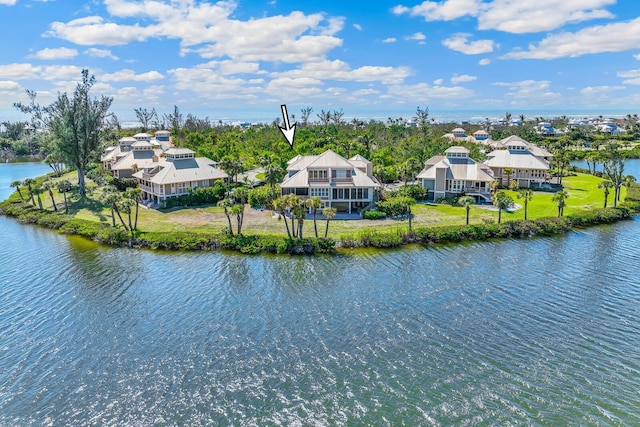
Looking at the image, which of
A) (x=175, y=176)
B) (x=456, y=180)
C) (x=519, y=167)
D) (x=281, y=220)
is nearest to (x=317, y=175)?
(x=281, y=220)

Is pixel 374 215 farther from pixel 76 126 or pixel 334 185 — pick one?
pixel 76 126

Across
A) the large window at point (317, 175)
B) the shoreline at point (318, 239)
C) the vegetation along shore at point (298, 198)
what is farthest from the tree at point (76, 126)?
the large window at point (317, 175)

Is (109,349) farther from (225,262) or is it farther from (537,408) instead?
(537,408)

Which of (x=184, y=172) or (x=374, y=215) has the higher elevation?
(x=184, y=172)

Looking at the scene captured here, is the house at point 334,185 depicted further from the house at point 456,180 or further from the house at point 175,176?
the house at point 175,176

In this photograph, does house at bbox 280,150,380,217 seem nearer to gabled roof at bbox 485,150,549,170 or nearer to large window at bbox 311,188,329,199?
large window at bbox 311,188,329,199

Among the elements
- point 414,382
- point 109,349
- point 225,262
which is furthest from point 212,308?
point 414,382
